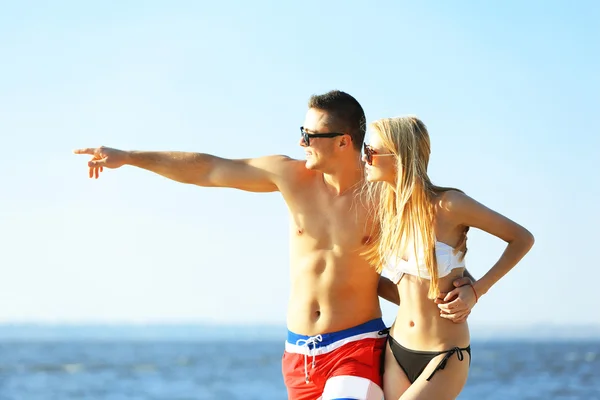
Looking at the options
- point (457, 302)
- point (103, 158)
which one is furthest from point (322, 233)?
point (103, 158)

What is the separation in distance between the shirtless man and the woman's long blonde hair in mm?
435

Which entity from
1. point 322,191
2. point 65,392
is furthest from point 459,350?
point 65,392

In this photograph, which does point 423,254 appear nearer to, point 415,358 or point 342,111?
point 415,358

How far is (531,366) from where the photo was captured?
4619 cm

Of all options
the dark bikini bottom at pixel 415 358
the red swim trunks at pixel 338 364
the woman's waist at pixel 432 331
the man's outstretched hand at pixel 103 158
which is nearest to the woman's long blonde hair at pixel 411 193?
the woman's waist at pixel 432 331

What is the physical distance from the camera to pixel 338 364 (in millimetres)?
5680

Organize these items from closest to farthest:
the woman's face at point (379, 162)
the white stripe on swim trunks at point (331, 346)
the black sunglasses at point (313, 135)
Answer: the woman's face at point (379, 162) → the white stripe on swim trunks at point (331, 346) → the black sunglasses at point (313, 135)

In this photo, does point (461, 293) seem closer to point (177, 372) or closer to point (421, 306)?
point (421, 306)

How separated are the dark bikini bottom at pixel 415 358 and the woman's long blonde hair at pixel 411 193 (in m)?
0.33

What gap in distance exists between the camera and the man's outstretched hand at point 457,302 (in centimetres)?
513

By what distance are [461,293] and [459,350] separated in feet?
1.08

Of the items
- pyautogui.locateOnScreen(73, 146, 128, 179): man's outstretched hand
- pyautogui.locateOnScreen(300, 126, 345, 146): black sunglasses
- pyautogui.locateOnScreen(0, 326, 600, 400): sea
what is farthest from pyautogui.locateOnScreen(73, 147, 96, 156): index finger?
pyautogui.locateOnScreen(0, 326, 600, 400): sea

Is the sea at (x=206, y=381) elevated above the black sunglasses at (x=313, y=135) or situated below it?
below

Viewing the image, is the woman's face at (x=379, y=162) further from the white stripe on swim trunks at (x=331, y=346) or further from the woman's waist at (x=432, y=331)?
the white stripe on swim trunks at (x=331, y=346)
